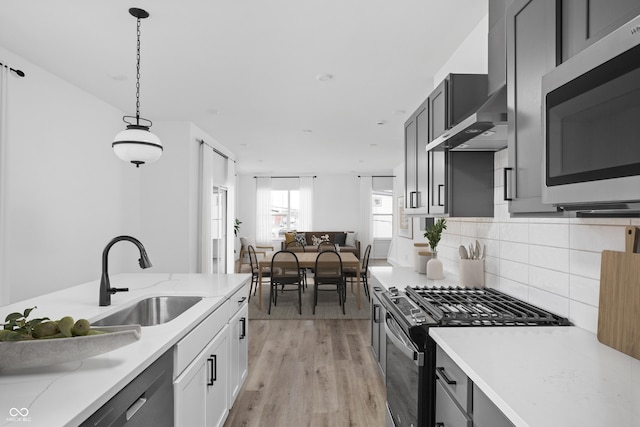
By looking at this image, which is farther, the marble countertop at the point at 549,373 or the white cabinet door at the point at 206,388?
the white cabinet door at the point at 206,388

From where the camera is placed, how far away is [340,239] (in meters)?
10.3

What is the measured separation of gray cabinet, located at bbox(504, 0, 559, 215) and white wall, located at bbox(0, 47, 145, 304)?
3548 mm

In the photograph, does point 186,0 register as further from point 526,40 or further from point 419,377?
point 419,377

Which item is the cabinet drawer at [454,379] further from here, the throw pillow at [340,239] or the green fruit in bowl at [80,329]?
the throw pillow at [340,239]

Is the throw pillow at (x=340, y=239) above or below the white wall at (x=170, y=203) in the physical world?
below

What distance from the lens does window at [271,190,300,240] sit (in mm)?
10891

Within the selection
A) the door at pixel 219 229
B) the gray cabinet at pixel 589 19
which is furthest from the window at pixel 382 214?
the gray cabinet at pixel 589 19

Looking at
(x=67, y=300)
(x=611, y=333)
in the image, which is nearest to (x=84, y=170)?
(x=67, y=300)

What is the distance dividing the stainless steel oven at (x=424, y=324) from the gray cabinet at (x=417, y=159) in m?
0.92

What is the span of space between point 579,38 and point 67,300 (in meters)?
2.61

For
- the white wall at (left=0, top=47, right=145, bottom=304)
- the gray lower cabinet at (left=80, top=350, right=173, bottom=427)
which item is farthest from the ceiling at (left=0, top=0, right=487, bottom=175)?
the gray lower cabinet at (left=80, top=350, right=173, bottom=427)

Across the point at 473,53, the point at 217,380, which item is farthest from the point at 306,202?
the point at 217,380

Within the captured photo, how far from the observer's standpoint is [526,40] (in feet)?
4.78

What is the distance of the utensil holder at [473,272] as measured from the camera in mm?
2508
